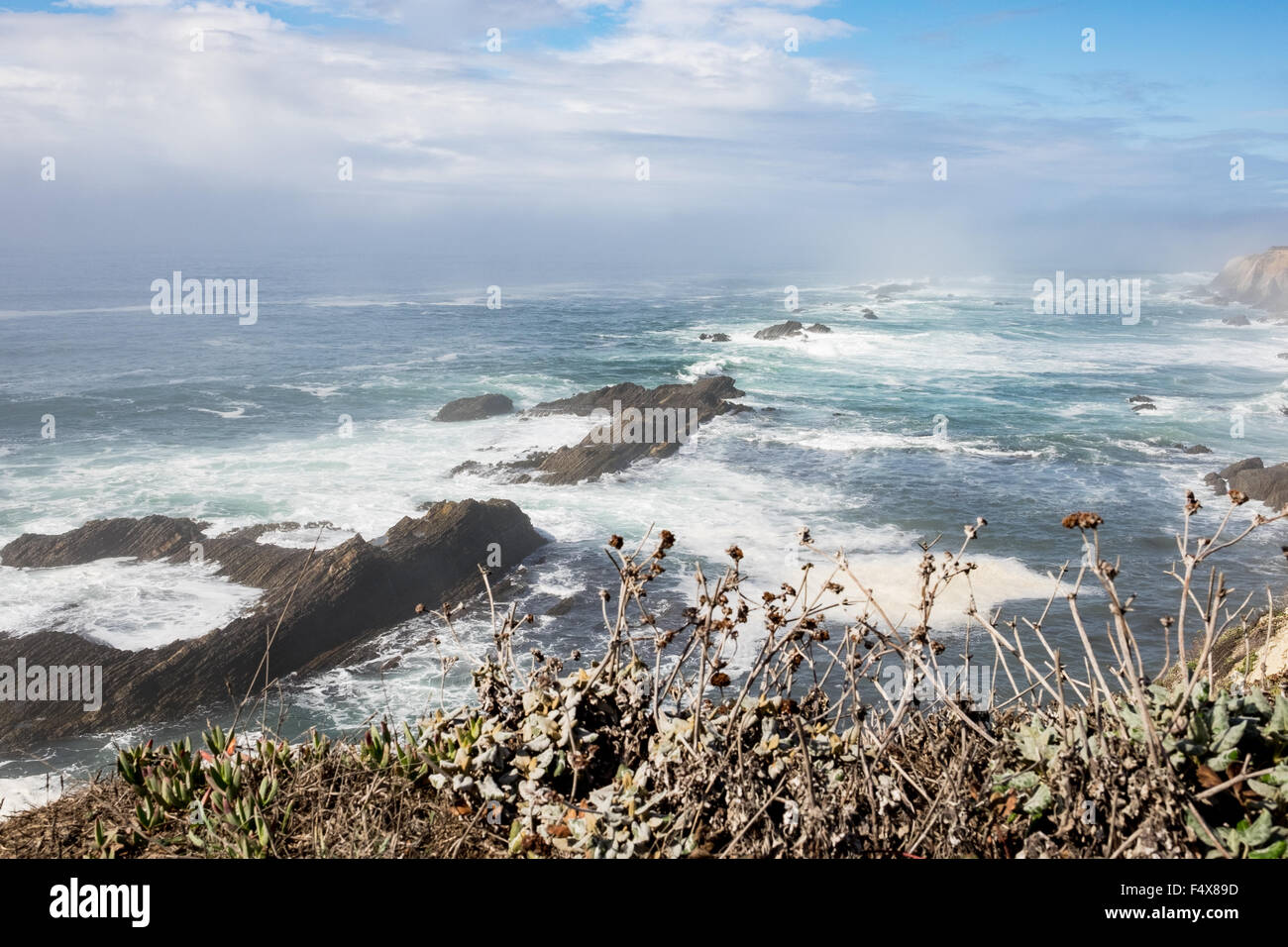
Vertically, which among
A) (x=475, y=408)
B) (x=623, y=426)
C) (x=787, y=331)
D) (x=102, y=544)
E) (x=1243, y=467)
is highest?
(x=787, y=331)

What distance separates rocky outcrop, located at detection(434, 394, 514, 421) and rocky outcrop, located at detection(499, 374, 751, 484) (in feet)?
4.30

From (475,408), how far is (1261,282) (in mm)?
84968

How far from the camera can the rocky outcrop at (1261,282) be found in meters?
84.2

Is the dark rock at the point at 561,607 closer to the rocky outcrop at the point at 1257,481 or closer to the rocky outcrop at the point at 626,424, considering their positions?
the rocky outcrop at the point at 626,424

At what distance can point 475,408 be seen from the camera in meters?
36.3

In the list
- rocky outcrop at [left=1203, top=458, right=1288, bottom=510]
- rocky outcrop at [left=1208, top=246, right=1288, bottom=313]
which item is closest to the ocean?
rocky outcrop at [left=1203, top=458, right=1288, bottom=510]

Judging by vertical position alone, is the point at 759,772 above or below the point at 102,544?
above

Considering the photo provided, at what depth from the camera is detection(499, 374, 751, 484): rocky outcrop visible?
27.6 m

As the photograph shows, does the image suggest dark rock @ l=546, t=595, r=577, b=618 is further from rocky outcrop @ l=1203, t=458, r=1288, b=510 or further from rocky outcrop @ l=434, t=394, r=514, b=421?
rocky outcrop @ l=434, t=394, r=514, b=421

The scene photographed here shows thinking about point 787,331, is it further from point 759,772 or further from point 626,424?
point 759,772

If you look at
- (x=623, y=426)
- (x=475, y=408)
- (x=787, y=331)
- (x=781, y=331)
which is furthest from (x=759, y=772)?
(x=781, y=331)

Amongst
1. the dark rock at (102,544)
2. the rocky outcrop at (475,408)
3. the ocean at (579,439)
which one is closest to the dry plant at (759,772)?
the ocean at (579,439)

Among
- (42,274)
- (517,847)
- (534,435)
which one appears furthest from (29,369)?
(42,274)
